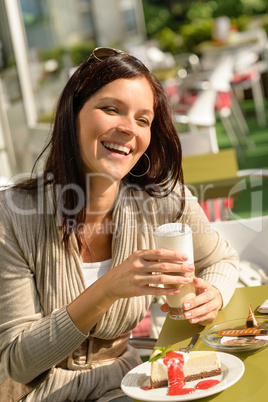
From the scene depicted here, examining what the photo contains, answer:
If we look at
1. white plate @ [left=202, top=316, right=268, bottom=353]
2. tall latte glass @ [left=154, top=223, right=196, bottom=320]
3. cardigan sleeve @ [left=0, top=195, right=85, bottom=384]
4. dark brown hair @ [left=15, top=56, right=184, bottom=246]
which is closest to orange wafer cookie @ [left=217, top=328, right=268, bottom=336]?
white plate @ [left=202, top=316, right=268, bottom=353]

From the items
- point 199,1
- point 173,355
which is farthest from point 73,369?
point 199,1

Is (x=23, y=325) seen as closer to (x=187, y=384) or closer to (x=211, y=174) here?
(x=187, y=384)

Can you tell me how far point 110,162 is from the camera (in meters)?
1.82

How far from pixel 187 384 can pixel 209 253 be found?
2.37 ft

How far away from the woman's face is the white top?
0.28 m

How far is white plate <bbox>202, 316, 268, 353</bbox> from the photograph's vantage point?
4.83 feet

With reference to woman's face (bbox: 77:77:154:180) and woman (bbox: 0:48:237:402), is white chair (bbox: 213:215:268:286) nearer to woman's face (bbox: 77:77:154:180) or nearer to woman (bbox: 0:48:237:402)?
woman (bbox: 0:48:237:402)

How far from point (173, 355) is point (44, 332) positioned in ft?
1.32

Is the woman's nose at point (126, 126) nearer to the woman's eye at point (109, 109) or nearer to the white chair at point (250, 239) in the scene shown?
the woman's eye at point (109, 109)

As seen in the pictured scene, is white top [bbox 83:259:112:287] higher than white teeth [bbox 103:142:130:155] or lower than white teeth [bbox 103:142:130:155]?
lower

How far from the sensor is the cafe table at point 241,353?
1290 millimetres

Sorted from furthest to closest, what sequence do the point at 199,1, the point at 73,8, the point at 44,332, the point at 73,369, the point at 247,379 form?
1. the point at 199,1
2. the point at 73,8
3. the point at 73,369
4. the point at 44,332
5. the point at 247,379

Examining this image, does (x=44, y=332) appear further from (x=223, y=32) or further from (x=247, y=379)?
(x=223, y=32)

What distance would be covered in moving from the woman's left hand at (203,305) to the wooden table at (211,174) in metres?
1.36
